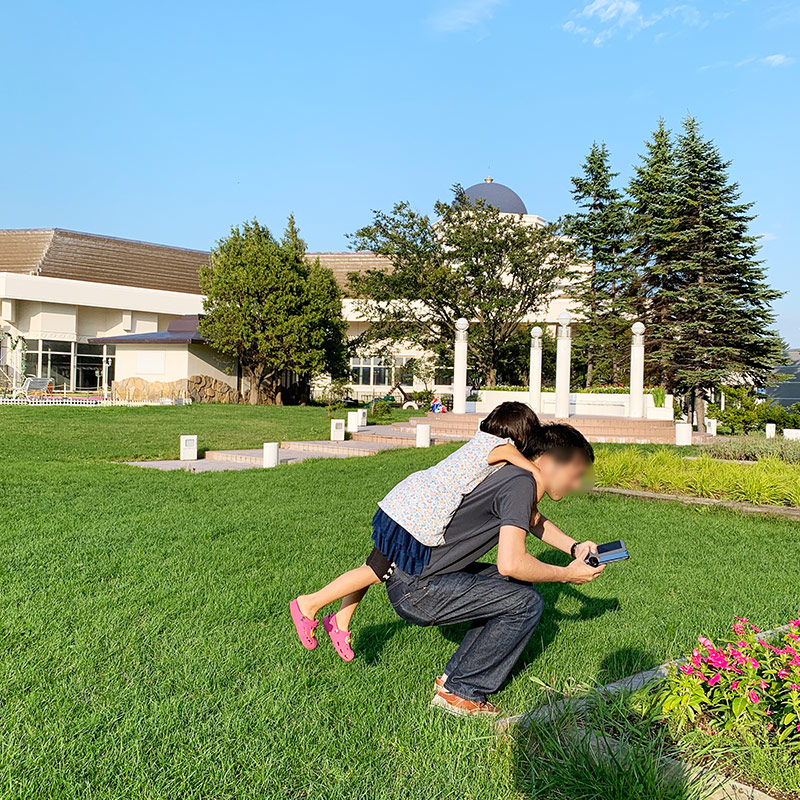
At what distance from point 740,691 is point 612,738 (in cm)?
48

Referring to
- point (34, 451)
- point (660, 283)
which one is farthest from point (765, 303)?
point (34, 451)

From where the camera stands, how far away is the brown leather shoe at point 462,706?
2.68 meters

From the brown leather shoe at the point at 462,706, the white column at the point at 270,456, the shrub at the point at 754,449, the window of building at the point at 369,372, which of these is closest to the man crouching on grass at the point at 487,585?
the brown leather shoe at the point at 462,706

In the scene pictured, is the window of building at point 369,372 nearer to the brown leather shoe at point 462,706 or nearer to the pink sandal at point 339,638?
the pink sandal at point 339,638

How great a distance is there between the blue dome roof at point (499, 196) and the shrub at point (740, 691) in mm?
40781

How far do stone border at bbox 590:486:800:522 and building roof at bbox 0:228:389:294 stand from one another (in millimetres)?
31035

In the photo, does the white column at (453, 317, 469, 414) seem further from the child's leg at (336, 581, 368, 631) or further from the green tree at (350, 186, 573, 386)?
the child's leg at (336, 581, 368, 631)

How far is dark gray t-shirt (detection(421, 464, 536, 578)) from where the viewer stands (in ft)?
8.55

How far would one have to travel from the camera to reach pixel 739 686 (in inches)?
94.7

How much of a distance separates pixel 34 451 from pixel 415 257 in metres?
19.2

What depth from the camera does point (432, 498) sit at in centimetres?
276

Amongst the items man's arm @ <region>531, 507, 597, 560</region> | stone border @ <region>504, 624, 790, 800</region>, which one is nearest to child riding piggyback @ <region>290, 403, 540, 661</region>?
man's arm @ <region>531, 507, 597, 560</region>

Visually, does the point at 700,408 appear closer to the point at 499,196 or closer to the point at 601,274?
the point at 601,274

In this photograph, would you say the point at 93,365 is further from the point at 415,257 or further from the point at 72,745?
the point at 72,745
